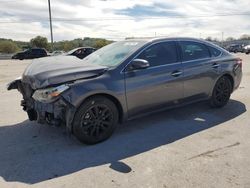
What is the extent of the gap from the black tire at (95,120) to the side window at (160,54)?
1.05 metres

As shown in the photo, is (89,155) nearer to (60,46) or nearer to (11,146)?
(11,146)

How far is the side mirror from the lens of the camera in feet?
15.4

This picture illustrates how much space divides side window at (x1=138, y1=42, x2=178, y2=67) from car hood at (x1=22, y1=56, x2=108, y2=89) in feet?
2.83

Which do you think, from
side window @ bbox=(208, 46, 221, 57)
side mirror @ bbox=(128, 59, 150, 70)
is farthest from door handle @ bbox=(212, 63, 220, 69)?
side mirror @ bbox=(128, 59, 150, 70)

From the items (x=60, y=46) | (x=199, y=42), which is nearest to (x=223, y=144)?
(x=199, y=42)

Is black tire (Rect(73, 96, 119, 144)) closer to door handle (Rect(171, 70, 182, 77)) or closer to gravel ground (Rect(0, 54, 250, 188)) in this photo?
gravel ground (Rect(0, 54, 250, 188))

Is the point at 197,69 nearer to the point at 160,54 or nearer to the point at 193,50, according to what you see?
the point at 193,50

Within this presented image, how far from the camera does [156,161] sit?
153 inches

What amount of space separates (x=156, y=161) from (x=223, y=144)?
120 cm

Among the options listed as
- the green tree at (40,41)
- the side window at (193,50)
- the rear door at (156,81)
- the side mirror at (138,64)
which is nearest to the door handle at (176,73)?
the rear door at (156,81)

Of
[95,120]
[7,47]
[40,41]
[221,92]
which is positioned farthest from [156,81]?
[7,47]

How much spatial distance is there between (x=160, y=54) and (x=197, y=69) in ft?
2.98

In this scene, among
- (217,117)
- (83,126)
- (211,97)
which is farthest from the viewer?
(211,97)

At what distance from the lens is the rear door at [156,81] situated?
4.79 metres
